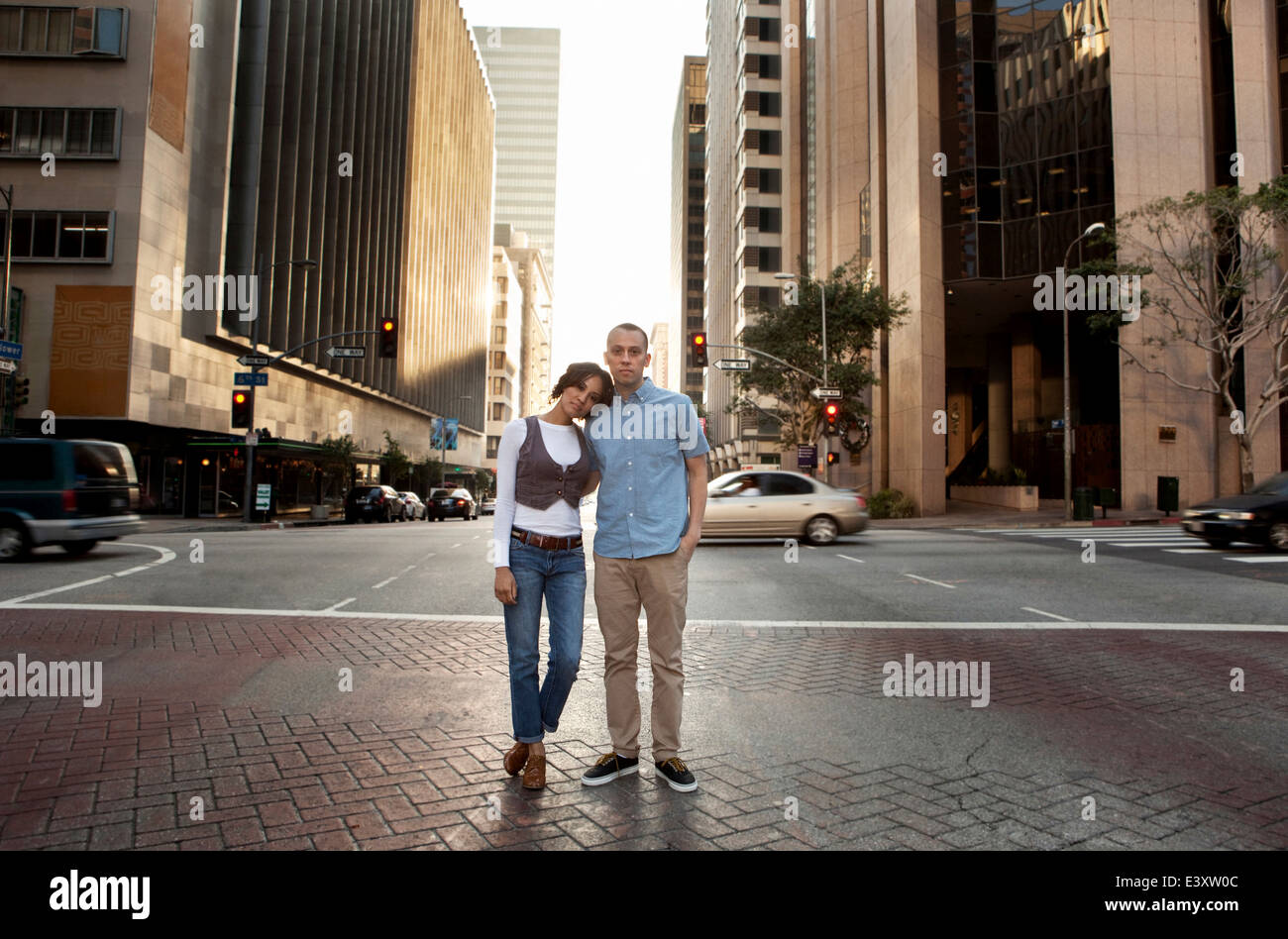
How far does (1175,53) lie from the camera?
30234 mm

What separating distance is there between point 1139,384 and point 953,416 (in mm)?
22510

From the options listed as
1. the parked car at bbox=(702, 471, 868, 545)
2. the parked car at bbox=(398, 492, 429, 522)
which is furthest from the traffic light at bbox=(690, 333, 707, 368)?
the parked car at bbox=(398, 492, 429, 522)

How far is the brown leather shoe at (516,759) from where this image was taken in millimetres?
3709

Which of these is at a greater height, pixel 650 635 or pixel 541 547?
pixel 541 547

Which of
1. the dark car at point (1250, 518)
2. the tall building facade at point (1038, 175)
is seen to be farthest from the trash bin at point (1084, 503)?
the dark car at point (1250, 518)

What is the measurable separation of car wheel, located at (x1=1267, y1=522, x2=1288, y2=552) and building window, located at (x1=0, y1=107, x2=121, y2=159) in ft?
117

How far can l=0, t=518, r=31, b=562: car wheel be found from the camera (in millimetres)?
12758

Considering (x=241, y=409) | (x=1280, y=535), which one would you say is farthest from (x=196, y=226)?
(x=1280, y=535)

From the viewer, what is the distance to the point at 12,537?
1281cm

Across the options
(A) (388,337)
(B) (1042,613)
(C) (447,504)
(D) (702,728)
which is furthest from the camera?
(C) (447,504)

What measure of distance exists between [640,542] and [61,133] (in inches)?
1409

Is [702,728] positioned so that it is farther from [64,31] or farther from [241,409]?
[64,31]

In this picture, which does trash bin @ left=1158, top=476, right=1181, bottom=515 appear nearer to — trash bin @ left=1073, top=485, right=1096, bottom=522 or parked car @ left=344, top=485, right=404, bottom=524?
trash bin @ left=1073, top=485, right=1096, bottom=522
